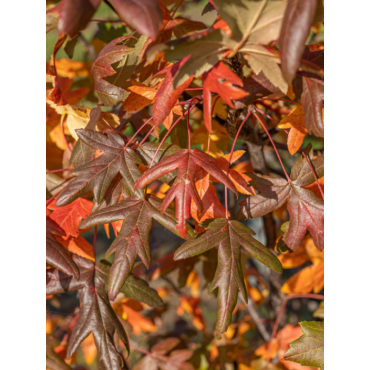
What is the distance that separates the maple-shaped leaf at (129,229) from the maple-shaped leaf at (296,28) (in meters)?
0.35

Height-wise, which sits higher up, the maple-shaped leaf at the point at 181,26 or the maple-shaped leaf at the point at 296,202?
the maple-shaped leaf at the point at 181,26

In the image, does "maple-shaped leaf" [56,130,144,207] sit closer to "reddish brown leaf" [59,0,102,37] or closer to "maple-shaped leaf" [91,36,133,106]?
"maple-shaped leaf" [91,36,133,106]

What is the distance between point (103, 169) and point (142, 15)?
32 centimetres

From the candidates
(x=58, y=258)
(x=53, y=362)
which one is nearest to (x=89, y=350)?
(x=53, y=362)

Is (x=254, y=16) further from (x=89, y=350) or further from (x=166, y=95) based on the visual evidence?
(x=89, y=350)

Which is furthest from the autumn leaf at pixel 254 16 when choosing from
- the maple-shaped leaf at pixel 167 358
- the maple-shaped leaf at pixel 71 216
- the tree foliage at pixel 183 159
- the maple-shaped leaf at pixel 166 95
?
the maple-shaped leaf at pixel 167 358

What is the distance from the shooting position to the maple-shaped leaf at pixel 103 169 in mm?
610

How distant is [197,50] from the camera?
445mm

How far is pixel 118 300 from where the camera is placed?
1164 millimetres

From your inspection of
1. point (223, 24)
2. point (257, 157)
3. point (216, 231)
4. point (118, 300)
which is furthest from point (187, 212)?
point (118, 300)

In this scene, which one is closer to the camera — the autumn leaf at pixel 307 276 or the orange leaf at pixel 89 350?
the autumn leaf at pixel 307 276

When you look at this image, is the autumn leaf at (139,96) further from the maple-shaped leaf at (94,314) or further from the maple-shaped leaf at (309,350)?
the maple-shaped leaf at (309,350)

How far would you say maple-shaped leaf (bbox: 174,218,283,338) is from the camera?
1.87ft

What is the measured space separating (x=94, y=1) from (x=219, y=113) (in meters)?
0.66
